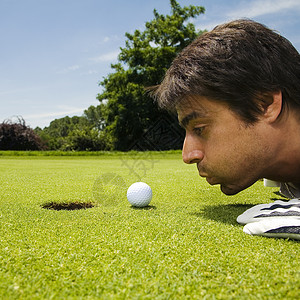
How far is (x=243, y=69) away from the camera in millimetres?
1971

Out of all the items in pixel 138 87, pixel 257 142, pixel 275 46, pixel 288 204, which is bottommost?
pixel 288 204

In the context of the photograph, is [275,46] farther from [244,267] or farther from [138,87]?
[138,87]

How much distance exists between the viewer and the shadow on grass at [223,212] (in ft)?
9.87

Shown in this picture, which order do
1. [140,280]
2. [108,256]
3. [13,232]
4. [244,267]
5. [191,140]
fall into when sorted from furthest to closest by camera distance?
1. [13,232]
2. [191,140]
3. [108,256]
4. [244,267]
5. [140,280]

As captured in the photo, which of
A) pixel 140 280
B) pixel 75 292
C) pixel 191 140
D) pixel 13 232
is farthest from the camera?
pixel 13 232

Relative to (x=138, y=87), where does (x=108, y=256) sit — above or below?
below

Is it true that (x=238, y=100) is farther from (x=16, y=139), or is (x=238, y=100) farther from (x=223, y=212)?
(x=16, y=139)

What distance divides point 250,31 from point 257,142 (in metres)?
0.76

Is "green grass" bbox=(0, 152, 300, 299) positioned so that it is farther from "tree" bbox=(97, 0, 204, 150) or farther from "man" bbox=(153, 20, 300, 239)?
"tree" bbox=(97, 0, 204, 150)

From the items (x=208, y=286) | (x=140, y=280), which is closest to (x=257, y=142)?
(x=208, y=286)

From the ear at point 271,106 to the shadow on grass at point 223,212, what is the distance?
119 centimetres

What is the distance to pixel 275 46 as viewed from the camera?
2035 millimetres

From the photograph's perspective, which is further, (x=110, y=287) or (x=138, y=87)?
(x=138, y=87)

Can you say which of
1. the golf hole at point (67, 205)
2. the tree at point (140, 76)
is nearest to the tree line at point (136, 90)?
the tree at point (140, 76)
